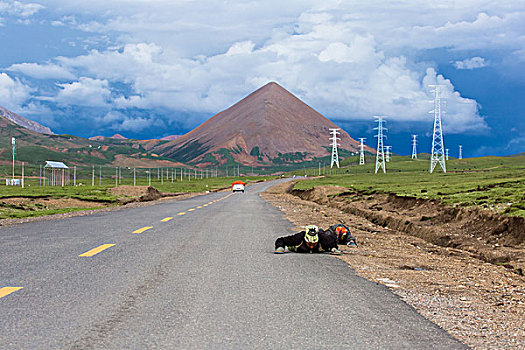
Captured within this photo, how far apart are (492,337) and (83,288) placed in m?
5.25

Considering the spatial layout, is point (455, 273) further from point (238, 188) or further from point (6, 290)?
point (238, 188)

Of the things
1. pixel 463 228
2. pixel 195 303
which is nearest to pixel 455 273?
pixel 195 303

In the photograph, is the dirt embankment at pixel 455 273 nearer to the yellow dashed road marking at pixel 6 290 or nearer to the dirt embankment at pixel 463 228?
the dirt embankment at pixel 463 228

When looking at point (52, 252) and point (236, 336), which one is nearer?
point (236, 336)

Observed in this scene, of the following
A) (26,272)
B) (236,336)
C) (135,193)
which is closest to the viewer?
(236,336)

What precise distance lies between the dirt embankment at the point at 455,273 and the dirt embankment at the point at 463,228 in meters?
0.04

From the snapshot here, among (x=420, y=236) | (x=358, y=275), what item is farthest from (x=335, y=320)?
(x=420, y=236)

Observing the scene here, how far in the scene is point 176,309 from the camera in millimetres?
6188

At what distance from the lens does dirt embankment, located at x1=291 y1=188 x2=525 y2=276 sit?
13508mm

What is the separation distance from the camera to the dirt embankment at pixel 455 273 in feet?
19.7

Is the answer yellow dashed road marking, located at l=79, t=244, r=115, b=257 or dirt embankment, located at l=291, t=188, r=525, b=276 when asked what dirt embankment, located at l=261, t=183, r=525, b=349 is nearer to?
dirt embankment, located at l=291, t=188, r=525, b=276

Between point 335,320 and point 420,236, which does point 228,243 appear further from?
point 420,236

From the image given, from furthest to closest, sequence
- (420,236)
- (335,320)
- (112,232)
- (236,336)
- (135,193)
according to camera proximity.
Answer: (135,193)
(420,236)
(112,232)
(335,320)
(236,336)

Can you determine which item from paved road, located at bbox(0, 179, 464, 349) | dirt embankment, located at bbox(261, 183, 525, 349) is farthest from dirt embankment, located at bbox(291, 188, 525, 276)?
paved road, located at bbox(0, 179, 464, 349)
